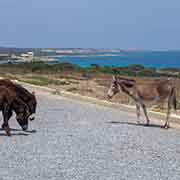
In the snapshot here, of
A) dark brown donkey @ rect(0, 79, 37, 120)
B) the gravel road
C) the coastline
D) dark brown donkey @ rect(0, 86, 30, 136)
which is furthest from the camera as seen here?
the coastline

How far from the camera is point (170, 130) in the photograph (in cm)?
1762

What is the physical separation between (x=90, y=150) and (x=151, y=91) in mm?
4896

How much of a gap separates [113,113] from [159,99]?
14.1 ft

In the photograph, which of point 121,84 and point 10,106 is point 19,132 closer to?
point 10,106

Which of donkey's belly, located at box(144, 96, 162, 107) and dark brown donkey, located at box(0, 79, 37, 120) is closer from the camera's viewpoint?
dark brown donkey, located at box(0, 79, 37, 120)

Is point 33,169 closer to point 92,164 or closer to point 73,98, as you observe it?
point 92,164

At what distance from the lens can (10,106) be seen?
16.1 meters

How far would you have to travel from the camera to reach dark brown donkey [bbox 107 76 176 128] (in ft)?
59.3

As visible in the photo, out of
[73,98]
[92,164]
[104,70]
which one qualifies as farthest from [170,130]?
[104,70]

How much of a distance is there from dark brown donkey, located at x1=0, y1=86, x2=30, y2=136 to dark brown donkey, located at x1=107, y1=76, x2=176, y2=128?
3743mm

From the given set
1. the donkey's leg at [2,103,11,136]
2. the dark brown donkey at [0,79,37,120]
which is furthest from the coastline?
the donkey's leg at [2,103,11,136]

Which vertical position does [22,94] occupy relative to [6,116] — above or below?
above

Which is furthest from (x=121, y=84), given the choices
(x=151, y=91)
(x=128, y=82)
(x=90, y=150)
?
(x=90, y=150)

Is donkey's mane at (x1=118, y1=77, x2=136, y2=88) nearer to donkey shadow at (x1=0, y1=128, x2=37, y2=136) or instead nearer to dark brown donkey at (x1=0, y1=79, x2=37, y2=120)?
donkey shadow at (x1=0, y1=128, x2=37, y2=136)
